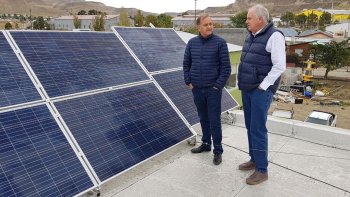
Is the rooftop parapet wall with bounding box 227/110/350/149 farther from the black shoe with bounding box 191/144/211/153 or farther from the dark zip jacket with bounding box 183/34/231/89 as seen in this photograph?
the dark zip jacket with bounding box 183/34/231/89

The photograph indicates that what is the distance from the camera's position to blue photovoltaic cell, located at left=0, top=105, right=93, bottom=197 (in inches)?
143

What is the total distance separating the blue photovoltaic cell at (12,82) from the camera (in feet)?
14.1

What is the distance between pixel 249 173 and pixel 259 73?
167 centimetres

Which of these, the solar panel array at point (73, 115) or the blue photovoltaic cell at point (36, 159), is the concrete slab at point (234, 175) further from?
the blue photovoltaic cell at point (36, 159)

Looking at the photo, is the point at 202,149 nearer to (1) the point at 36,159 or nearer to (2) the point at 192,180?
(2) the point at 192,180

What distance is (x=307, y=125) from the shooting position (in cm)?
692

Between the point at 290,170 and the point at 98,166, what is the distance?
309cm

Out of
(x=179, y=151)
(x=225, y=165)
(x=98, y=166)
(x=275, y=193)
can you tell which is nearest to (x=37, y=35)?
(x=98, y=166)

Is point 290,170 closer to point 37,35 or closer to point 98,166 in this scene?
point 98,166

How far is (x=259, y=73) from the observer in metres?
4.65

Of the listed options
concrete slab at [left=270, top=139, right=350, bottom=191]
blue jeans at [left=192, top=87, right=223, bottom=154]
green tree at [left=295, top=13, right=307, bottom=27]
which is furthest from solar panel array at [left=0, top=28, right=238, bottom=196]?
green tree at [left=295, top=13, right=307, bottom=27]

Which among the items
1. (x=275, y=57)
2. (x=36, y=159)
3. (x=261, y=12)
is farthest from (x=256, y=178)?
(x=36, y=159)

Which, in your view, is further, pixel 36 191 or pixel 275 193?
pixel 275 193

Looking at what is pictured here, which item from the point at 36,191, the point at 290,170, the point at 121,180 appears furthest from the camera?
the point at 290,170
